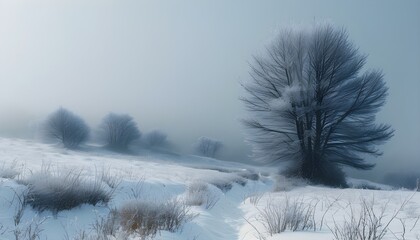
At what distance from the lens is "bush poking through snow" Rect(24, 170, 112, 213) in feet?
13.7

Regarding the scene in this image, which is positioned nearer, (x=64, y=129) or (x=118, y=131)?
(x=64, y=129)

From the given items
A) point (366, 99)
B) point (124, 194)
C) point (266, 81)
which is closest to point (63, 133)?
point (266, 81)

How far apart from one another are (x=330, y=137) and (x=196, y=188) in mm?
10554

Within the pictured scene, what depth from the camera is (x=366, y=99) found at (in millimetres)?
15797

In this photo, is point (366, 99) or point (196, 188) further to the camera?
point (366, 99)

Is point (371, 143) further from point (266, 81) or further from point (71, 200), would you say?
point (71, 200)

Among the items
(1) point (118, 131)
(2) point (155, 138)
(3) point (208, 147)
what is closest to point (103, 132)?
(1) point (118, 131)

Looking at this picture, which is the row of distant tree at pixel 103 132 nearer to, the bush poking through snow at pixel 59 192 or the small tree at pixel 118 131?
the small tree at pixel 118 131

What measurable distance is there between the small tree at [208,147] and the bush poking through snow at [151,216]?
→ 244 ft

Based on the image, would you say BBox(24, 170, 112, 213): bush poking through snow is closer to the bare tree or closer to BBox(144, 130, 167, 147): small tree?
the bare tree

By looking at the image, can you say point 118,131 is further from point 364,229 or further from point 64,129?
point 364,229

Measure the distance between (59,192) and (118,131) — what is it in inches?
2083

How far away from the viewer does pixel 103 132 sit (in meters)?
56.4

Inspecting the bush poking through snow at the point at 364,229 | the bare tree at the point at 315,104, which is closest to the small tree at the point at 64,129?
the bare tree at the point at 315,104
